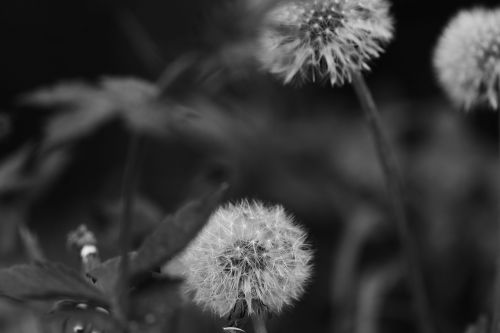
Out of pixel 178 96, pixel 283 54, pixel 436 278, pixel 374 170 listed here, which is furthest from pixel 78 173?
pixel 178 96

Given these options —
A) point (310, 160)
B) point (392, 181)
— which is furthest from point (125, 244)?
point (310, 160)

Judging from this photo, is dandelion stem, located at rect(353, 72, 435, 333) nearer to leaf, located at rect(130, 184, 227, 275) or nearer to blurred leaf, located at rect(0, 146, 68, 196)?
leaf, located at rect(130, 184, 227, 275)

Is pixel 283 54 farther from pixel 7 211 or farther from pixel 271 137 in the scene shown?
pixel 271 137

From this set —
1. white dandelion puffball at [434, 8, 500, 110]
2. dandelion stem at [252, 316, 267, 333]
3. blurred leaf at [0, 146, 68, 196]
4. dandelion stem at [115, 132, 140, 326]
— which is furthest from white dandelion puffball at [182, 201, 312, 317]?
blurred leaf at [0, 146, 68, 196]

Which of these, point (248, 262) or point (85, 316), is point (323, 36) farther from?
point (85, 316)

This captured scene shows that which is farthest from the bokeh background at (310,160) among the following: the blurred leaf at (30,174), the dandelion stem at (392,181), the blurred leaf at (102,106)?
the dandelion stem at (392,181)
